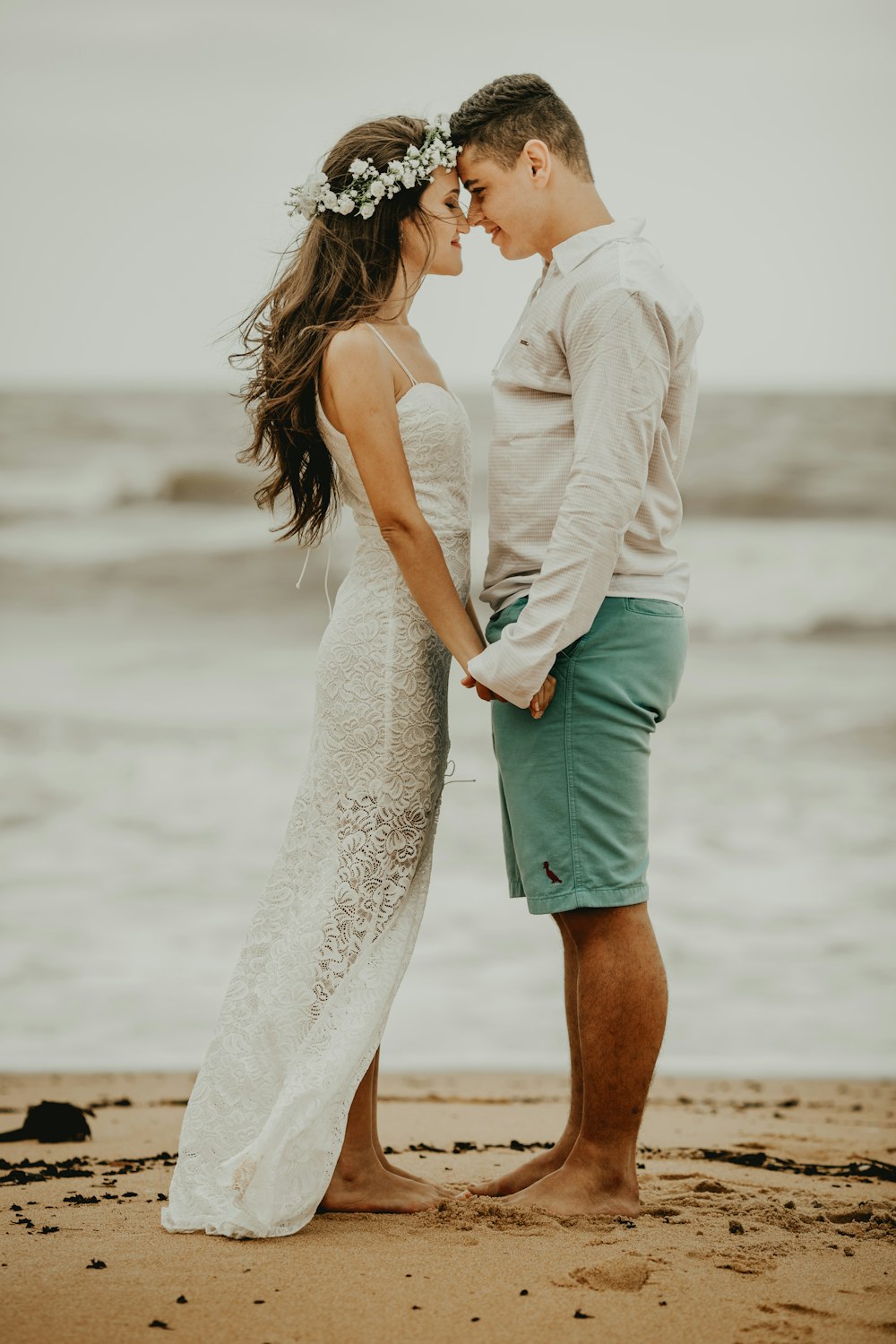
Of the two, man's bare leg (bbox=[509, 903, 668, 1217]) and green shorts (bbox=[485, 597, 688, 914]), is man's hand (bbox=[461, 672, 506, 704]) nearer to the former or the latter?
green shorts (bbox=[485, 597, 688, 914])

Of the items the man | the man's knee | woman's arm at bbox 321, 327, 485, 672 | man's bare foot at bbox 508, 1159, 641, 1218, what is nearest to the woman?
woman's arm at bbox 321, 327, 485, 672

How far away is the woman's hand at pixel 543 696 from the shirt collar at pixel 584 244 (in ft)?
2.41

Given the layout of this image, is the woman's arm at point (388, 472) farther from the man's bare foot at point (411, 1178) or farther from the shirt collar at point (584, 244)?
the man's bare foot at point (411, 1178)

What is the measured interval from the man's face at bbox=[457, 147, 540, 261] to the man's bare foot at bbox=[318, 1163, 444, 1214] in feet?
5.78

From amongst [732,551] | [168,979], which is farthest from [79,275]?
[168,979]

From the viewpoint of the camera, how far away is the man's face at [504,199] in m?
2.57

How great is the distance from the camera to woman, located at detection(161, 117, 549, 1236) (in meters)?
2.50

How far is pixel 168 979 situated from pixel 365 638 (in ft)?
10.1

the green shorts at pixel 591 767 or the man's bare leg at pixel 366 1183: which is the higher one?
the green shorts at pixel 591 767

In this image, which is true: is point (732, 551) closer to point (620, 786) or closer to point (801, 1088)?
point (801, 1088)

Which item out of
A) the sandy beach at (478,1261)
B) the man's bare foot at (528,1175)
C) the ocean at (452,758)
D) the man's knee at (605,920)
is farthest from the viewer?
the ocean at (452,758)

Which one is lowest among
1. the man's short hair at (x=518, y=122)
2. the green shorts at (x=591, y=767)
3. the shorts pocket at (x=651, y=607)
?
the green shorts at (x=591, y=767)

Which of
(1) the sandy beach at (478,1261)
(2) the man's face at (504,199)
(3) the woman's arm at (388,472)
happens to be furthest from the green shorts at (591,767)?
(2) the man's face at (504,199)

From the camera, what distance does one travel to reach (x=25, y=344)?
12086 millimetres
